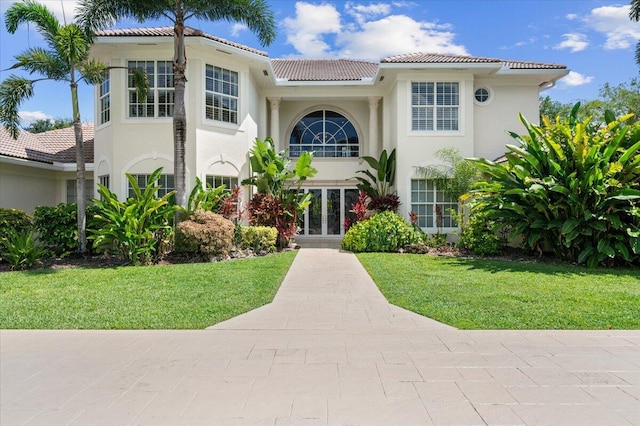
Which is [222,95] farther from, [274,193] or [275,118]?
[274,193]

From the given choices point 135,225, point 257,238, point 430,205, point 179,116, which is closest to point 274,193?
point 257,238

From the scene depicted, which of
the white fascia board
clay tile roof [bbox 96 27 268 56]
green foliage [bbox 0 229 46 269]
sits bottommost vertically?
green foliage [bbox 0 229 46 269]

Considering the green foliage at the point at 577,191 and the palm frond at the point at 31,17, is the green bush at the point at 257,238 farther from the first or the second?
the palm frond at the point at 31,17

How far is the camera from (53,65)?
41.1 ft

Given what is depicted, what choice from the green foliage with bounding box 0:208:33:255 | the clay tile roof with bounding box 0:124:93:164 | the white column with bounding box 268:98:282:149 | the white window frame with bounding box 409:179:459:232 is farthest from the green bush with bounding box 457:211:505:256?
the clay tile roof with bounding box 0:124:93:164

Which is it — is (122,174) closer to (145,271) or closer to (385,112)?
(145,271)

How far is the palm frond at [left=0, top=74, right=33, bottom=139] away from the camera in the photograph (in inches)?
465

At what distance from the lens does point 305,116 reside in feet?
63.9

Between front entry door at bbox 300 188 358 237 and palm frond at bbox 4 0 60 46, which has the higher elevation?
palm frond at bbox 4 0 60 46

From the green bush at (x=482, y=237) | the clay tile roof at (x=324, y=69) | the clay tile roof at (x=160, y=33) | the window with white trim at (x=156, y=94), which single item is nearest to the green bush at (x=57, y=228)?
the window with white trim at (x=156, y=94)

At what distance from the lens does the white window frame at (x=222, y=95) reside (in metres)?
14.9

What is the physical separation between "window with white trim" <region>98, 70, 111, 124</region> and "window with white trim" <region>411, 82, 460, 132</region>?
1088 centimetres

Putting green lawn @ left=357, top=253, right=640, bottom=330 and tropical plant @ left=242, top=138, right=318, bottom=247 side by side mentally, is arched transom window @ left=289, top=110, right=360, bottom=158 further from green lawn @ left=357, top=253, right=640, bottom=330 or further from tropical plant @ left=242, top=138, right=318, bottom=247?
green lawn @ left=357, top=253, right=640, bottom=330

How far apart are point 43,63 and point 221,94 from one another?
17.3 feet
